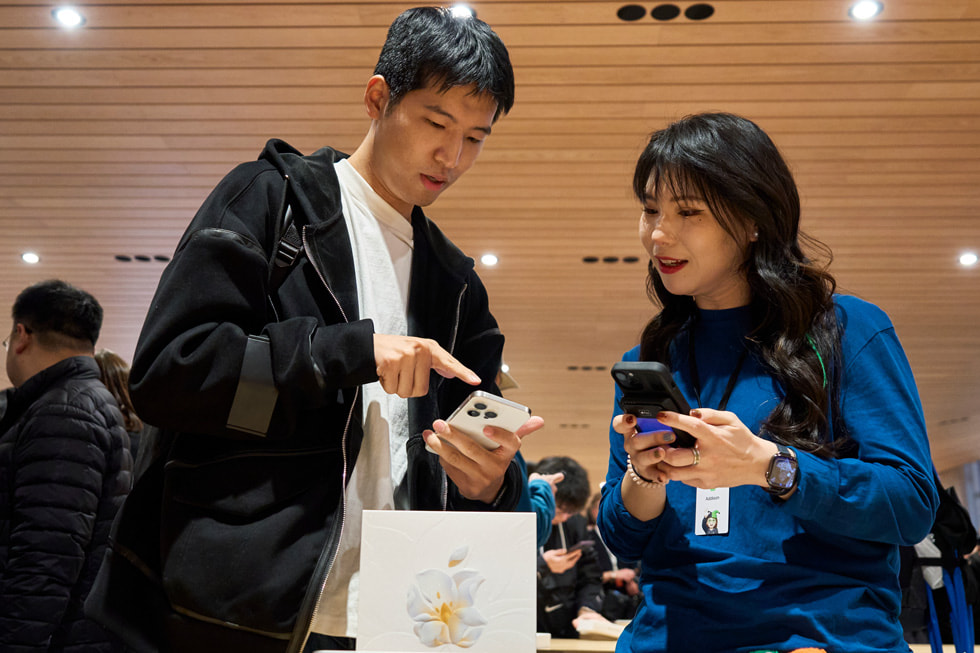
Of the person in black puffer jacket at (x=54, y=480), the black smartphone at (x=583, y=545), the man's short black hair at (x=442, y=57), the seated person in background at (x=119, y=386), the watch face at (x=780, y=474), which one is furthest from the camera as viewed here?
the black smartphone at (x=583, y=545)

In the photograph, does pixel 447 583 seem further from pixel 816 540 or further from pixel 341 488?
pixel 816 540

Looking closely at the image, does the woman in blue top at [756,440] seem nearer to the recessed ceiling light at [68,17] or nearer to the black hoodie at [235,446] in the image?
the black hoodie at [235,446]

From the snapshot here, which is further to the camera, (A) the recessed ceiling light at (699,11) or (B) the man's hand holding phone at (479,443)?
(A) the recessed ceiling light at (699,11)

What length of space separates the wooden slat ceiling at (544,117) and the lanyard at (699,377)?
2.71m

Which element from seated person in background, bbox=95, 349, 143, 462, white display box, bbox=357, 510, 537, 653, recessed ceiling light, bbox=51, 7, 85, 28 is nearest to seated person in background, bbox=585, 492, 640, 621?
seated person in background, bbox=95, 349, 143, 462

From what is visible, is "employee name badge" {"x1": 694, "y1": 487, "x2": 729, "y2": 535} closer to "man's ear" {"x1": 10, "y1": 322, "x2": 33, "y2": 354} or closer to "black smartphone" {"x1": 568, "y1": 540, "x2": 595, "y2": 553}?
"man's ear" {"x1": 10, "y1": 322, "x2": 33, "y2": 354}

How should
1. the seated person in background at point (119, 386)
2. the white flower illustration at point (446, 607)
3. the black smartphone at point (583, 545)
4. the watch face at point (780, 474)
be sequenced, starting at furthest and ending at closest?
the black smartphone at point (583, 545)
the seated person in background at point (119, 386)
the watch face at point (780, 474)
the white flower illustration at point (446, 607)

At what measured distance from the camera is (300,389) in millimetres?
1172

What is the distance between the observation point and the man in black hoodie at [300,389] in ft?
3.80

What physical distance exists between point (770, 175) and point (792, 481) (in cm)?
53

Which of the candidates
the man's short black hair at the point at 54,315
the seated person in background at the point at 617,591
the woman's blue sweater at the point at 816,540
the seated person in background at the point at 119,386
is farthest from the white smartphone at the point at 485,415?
the seated person in background at the point at 617,591

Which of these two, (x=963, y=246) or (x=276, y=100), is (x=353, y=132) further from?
(x=963, y=246)

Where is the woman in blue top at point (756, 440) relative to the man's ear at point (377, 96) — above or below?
below

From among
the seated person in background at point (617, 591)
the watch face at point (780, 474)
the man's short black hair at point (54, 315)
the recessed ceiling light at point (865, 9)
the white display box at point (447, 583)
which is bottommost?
the seated person in background at point (617, 591)
